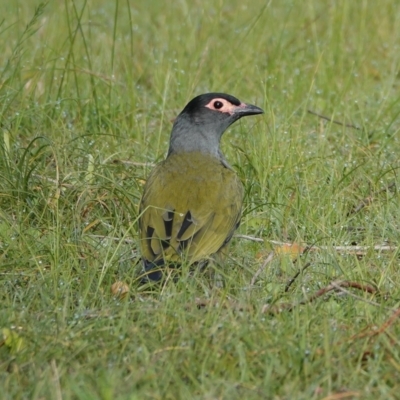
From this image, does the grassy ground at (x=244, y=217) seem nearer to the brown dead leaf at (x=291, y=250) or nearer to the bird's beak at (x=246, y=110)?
the brown dead leaf at (x=291, y=250)

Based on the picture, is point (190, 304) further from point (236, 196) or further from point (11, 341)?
point (236, 196)

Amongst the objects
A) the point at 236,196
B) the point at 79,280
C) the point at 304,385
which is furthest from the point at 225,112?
the point at 304,385

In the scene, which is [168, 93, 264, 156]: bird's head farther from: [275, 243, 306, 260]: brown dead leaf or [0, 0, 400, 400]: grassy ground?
[275, 243, 306, 260]: brown dead leaf

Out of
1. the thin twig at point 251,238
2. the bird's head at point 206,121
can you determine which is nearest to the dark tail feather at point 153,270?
the thin twig at point 251,238

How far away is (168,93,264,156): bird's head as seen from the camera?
6.58 meters

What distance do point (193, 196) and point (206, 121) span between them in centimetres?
Answer: 89

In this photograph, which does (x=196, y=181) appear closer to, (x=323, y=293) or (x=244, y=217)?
(x=244, y=217)

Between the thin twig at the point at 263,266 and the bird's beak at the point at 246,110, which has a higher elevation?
the bird's beak at the point at 246,110

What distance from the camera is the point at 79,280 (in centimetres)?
543

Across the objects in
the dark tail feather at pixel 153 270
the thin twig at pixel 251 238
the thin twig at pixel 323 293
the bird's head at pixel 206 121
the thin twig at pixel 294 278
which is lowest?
the thin twig at pixel 251 238

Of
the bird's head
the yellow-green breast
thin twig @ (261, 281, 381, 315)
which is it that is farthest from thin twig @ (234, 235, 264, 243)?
thin twig @ (261, 281, 381, 315)

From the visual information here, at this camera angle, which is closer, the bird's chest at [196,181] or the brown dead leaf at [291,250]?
the brown dead leaf at [291,250]

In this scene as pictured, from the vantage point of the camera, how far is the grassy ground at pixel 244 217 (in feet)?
14.0

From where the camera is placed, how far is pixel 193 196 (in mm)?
5906
